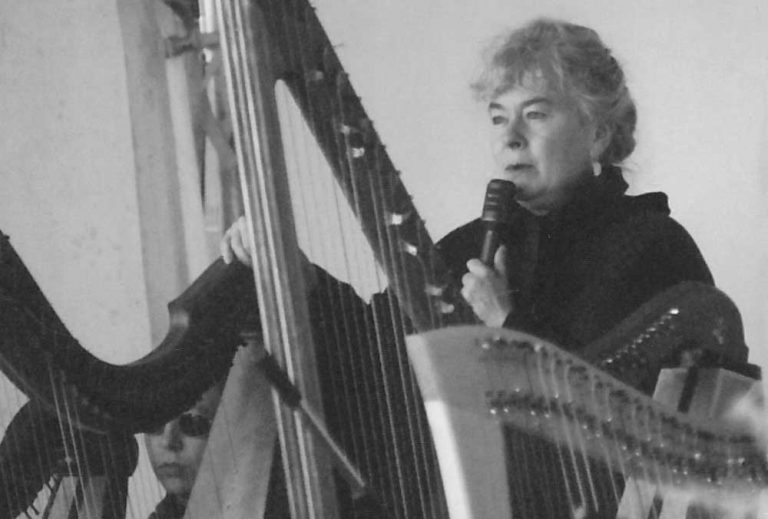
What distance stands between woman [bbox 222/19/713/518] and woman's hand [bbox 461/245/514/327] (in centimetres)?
6

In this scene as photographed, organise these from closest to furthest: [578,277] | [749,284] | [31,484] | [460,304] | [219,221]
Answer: [460,304]
[31,484]
[578,277]
[749,284]
[219,221]

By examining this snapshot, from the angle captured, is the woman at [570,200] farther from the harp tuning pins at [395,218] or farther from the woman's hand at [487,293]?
the harp tuning pins at [395,218]

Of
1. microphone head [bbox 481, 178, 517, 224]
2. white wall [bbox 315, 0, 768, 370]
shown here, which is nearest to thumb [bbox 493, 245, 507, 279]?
microphone head [bbox 481, 178, 517, 224]

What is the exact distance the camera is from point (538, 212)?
1.65 m

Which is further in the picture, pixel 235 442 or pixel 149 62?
pixel 149 62

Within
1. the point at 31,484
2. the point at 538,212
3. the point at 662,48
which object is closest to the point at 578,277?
the point at 538,212

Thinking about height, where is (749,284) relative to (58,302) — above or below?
below

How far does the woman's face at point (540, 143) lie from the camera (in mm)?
1596

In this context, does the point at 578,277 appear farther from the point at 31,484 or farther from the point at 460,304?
the point at 31,484

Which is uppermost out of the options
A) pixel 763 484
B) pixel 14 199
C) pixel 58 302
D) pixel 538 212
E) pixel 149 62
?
pixel 149 62

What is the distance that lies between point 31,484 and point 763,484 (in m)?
0.77

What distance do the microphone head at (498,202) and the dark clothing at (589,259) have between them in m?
0.06

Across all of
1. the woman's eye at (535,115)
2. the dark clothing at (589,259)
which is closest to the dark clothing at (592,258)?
the dark clothing at (589,259)

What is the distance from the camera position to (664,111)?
6.29ft
